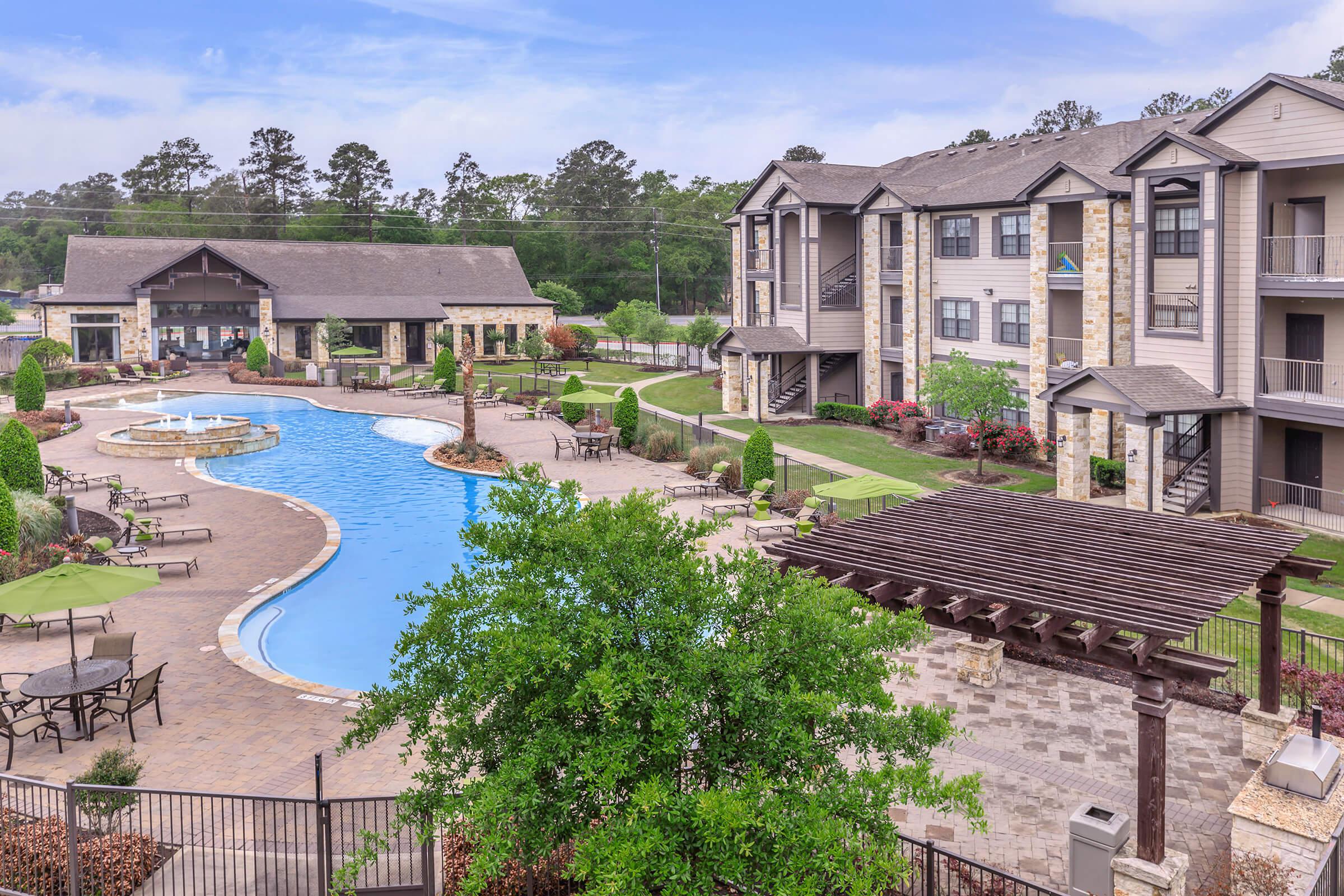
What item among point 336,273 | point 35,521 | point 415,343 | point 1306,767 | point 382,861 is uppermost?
point 336,273

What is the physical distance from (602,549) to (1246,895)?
7.01 meters

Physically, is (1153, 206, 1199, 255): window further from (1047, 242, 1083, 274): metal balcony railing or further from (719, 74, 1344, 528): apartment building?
(1047, 242, 1083, 274): metal balcony railing

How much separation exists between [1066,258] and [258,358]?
148ft

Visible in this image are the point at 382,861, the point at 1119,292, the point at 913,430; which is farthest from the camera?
the point at 913,430

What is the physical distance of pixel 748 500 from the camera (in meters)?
29.0

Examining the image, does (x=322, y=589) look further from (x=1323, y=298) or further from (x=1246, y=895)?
(x=1323, y=298)

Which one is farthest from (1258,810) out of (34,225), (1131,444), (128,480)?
(34,225)

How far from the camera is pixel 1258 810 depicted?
10.6 meters

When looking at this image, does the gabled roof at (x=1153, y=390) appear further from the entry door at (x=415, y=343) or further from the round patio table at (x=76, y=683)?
the entry door at (x=415, y=343)

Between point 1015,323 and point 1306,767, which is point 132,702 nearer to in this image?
point 1306,767

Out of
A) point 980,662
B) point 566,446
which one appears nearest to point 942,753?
point 980,662

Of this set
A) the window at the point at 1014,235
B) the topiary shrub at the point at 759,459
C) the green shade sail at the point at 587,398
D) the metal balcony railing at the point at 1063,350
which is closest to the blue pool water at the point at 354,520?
the green shade sail at the point at 587,398

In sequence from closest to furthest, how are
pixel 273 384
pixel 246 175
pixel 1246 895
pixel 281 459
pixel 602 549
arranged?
pixel 602 549, pixel 1246 895, pixel 281 459, pixel 273 384, pixel 246 175

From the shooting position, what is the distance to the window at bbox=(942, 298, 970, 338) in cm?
4053
